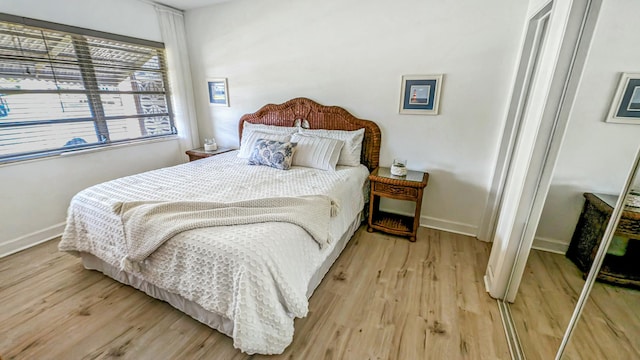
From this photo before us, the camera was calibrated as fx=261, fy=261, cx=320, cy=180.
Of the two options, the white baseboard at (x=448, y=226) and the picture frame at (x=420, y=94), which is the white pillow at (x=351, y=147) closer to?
the picture frame at (x=420, y=94)

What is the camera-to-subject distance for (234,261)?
50.8 inches

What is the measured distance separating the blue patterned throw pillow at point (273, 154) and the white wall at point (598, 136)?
6.66ft

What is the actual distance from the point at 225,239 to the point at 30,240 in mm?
2461

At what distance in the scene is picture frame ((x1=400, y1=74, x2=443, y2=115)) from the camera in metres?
2.48

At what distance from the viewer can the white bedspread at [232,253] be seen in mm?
1286

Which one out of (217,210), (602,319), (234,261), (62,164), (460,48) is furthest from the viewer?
(62,164)

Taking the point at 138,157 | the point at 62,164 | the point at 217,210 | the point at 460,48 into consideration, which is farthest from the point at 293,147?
the point at 62,164

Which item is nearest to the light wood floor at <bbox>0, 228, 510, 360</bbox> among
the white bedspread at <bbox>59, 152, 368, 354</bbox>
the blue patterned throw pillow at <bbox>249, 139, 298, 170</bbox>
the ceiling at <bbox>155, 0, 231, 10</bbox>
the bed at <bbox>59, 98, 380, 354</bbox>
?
the bed at <bbox>59, 98, 380, 354</bbox>

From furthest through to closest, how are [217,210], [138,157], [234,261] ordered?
[138,157] → [217,210] → [234,261]

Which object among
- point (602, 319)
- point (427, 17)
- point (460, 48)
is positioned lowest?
point (602, 319)

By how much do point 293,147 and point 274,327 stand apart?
174cm

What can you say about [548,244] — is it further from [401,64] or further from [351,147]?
[401,64]

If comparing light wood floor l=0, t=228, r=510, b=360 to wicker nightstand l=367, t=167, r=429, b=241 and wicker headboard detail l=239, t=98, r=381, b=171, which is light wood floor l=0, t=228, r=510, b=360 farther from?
wicker headboard detail l=239, t=98, r=381, b=171

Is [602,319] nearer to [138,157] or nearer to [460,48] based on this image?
[460,48]
